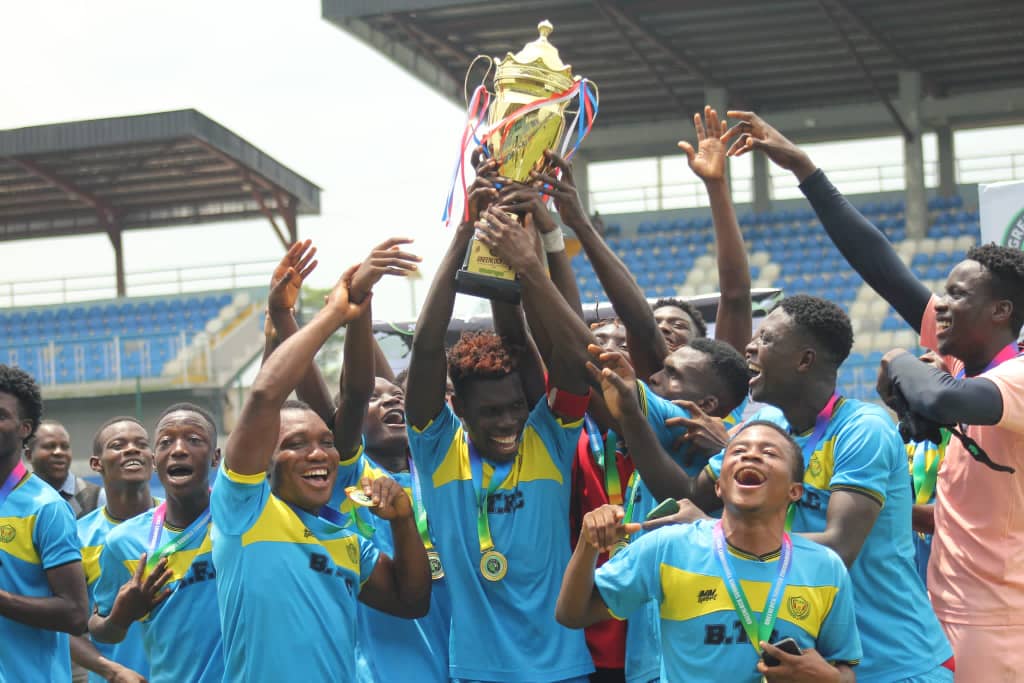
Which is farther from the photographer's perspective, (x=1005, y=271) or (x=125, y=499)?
(x=125, y=499)

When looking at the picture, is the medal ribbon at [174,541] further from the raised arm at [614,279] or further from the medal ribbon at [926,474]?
the medal ribbon at [926,474]

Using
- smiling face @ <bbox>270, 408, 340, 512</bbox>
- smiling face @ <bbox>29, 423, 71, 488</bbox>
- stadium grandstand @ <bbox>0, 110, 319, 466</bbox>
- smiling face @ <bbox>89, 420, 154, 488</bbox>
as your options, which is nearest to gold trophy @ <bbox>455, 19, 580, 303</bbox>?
smiling face @ <bbox>270, 408, 340, 512</bbox>

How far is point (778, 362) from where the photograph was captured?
165 inches

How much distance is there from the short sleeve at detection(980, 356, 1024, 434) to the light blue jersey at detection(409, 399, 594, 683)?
138cm

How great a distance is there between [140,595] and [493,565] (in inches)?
47.1

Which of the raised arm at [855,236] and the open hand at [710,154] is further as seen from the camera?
the open hand at [710,154]

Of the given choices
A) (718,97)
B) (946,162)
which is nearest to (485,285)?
(718,97)

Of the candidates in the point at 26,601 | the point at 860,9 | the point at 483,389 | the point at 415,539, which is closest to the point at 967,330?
the point at 483,389

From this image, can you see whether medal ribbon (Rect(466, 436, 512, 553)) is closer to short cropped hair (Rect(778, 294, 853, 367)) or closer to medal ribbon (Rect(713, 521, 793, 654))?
medal ribbon (Rect(713, 521, 793, 654))

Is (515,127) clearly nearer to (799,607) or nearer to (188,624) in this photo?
(799,607)

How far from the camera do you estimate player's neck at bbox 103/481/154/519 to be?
5.96 m

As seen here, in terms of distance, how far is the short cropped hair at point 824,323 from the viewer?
13.8 ft

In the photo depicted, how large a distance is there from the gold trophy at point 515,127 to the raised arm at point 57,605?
5.68 feet

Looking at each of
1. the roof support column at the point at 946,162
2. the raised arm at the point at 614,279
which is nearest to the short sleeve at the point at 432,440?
the raised arm at the point at 614,279
